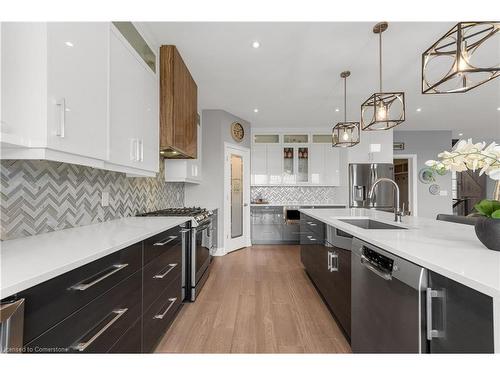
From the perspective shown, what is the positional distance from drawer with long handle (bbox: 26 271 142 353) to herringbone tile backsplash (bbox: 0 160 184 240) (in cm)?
66

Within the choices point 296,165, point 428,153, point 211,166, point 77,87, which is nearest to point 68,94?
point 77,87

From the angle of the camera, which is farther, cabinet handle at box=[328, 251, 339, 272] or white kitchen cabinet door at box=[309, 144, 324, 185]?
white kitchen cabinet door at box=[309, 144, 324, 185]

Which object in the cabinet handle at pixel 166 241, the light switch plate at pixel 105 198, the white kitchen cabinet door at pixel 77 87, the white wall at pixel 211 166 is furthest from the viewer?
the white wall at pixel 211 166

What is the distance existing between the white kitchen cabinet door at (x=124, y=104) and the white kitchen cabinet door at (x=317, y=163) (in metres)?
4.11

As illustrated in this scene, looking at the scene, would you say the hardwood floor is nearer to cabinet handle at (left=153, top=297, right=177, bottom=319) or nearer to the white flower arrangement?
cabinet handle at (left=153, top=297, right=177, bottom=319)

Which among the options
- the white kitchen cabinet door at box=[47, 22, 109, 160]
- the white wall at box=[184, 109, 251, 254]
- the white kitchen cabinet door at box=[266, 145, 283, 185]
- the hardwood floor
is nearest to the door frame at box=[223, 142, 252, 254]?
the white wall at box=[184, 109, 251, 254]

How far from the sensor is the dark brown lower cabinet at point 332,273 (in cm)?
170

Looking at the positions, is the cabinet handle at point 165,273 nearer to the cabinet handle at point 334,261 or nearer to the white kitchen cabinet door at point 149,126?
the white kitchen cabinet door at point 149,126

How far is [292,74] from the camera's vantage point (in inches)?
120

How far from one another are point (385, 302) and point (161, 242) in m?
1.43

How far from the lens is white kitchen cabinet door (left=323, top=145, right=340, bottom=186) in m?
5.39

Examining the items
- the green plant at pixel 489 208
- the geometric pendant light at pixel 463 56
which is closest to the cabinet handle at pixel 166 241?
the green plant at pixel 489 208
